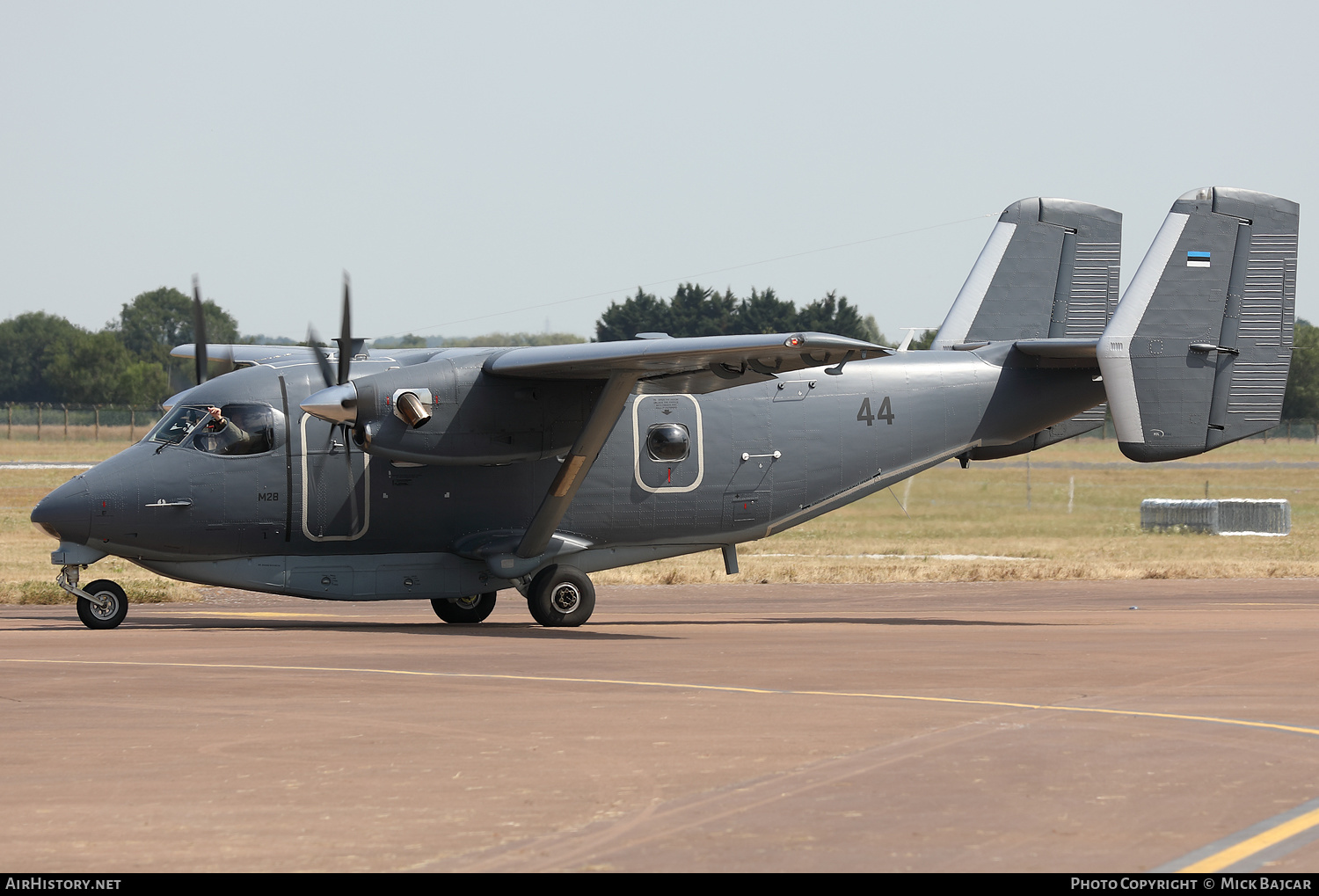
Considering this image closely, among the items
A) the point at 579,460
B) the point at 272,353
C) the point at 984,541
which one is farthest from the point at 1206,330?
the point at 984,541

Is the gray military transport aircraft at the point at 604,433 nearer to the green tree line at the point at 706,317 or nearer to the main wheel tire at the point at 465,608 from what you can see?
the main wheel tire at the point at 465,608

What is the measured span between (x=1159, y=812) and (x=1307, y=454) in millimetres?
82881

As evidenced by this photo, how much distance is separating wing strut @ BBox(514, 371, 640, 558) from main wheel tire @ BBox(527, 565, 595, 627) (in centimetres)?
53

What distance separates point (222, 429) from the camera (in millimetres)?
19781

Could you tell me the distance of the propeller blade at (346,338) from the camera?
755 inches

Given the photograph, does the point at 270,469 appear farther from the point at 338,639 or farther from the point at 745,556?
the point at 745,556

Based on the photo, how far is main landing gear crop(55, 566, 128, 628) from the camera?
1934 cm

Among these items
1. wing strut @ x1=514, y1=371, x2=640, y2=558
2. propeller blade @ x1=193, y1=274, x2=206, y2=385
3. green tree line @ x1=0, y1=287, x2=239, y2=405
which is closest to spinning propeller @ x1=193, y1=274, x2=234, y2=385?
propeller blade @ x1=193, y1=274, x2=206, y2=385

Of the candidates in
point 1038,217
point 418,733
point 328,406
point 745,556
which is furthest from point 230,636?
point 745,556

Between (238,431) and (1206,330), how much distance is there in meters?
14.5

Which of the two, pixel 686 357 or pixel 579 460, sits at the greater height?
pixel 686 357

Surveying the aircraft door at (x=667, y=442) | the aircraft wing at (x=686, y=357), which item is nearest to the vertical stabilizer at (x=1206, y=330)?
the aircraft wing at (x=686, y=357)

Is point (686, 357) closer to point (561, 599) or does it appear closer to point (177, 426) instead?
point (561, 599)

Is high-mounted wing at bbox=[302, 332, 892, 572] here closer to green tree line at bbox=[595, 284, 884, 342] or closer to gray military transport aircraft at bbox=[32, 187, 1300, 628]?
gray military transport aircraft at bbox=[32, 187, 1300, 628]
